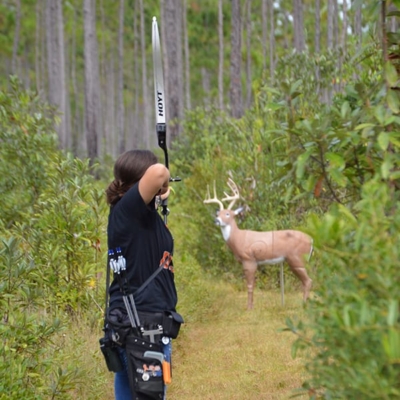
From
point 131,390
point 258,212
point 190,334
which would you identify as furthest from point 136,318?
point 258,212

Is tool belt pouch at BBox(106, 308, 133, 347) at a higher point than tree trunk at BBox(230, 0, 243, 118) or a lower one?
lower

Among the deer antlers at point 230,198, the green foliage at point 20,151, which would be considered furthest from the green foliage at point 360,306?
the green foliage at point 20,151

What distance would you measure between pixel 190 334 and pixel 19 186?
3.11 meters

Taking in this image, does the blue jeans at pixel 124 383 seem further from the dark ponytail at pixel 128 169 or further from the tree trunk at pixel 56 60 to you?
the tree trunk at pixel 56 60

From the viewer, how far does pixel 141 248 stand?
427 centimetres

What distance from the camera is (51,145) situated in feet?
32.9

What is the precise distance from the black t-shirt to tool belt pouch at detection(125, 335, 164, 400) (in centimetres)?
20

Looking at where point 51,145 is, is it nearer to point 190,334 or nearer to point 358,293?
point 190,334

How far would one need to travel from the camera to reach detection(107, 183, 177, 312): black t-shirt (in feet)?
13.9

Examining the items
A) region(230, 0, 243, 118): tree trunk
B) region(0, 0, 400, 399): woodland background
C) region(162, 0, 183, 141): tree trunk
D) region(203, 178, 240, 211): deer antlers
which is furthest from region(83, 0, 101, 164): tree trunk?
region(203, 178, 240, 211): deer antlers

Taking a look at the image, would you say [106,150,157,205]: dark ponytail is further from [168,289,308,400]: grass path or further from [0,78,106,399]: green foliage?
[168,289,308,400]: grass path

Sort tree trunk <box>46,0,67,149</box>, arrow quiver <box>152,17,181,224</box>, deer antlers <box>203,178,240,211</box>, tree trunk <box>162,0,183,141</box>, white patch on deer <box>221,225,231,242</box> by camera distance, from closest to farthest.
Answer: arrow quiver <box>152,17,181,224</box>, white patch on deer <box>221,225,231,242</box>, deer antlers <box>203,178,240,211</box>, tree trunk <box>162,0,183,141</box>, tree trunk <box>46,0,67,149</box>

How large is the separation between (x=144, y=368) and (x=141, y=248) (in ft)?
2.17

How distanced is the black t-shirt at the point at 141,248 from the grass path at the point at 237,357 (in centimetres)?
130
